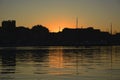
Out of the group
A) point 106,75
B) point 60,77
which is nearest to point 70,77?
point 60,77

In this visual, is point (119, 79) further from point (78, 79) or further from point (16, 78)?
point (16, 78)

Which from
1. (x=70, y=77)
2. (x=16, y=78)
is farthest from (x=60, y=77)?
(x=16, y=78)

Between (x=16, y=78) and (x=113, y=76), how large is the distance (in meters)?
6.14

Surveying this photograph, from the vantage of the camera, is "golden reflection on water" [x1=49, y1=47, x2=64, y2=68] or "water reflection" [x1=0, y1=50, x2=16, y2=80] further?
"golden reflection on water" [x1=49, y1=47, x2=64, y2=68]

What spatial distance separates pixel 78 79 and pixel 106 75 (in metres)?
2.97

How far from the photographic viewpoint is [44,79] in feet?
96.7

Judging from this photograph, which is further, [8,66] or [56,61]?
[56,61]

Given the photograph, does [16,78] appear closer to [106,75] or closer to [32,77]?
[32,77]

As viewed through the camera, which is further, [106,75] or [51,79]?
[106,75]

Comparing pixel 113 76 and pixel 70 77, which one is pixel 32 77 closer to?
pixel 70 77

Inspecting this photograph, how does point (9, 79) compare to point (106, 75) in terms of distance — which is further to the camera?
point (106, 75)

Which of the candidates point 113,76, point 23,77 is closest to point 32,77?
point 23,77

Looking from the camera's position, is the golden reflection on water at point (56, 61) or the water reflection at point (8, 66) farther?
the golden reflection on water at point (56, 61)

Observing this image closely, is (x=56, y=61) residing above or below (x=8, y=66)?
above
